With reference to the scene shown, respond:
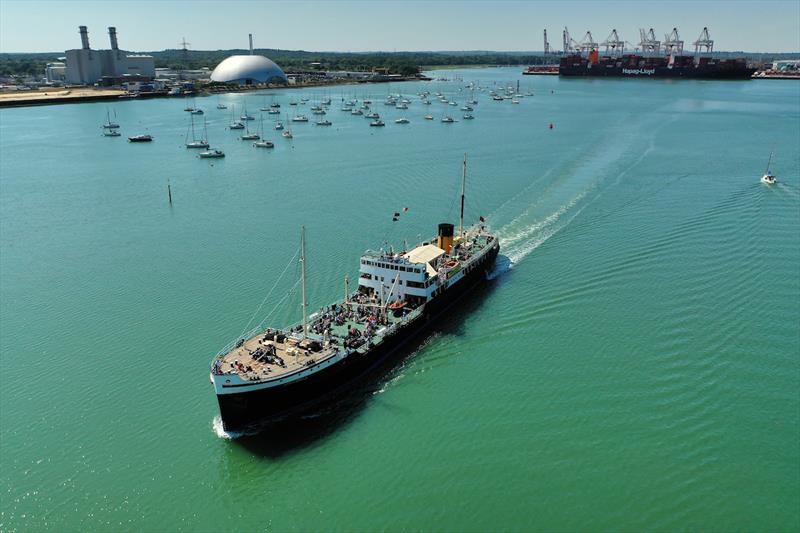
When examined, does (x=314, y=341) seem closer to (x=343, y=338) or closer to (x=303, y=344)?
(x=303, y=344)

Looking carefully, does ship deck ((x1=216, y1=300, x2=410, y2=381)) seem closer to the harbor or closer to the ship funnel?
the harbor

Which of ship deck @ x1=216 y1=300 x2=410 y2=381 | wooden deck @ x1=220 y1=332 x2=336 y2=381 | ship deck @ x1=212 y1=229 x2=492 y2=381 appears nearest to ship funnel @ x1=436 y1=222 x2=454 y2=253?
ship deck @ x1=212 y1=229 x2=492 y2=381

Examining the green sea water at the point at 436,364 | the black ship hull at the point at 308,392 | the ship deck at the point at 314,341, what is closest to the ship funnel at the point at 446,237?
the green sea water at the point at 436,364

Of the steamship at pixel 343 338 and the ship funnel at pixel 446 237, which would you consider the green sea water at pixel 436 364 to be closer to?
the steamship at pixel 343 338

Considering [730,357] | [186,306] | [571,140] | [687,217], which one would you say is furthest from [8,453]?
[571,140]

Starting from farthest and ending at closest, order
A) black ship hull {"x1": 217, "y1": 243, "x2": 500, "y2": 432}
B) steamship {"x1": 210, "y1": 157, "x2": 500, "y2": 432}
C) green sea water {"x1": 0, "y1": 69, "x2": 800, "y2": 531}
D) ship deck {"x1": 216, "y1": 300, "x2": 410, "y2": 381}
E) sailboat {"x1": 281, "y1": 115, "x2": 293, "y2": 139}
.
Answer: sailboat {"x1": 281, "y1": 115, "x2": 293, "y2": 139} < ship deck {"x1": 216, "y1": 300, "x2": 410, "y2": 381} < steamship {"x1": 210, "y1": 157, "x2": 500, "y2": 432} < black ship hull {"x1": 217, "y1": 243, "x2": 500, "y2": 432} < green sea water {"x1": 0, "y1": 69, "x2": 800, "y2": 531}

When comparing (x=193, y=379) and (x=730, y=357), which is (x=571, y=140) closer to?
(x=730, y=357)
